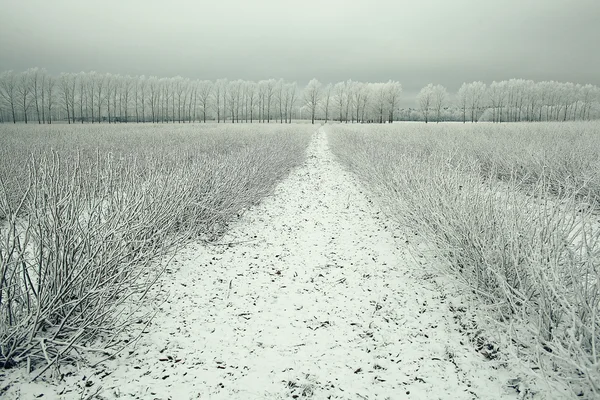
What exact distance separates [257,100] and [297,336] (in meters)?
70.4

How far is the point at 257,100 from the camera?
68.4 meters

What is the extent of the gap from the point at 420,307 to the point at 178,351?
2546 mm

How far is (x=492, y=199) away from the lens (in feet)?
10.9

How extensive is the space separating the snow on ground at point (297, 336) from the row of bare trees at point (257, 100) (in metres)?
59.3

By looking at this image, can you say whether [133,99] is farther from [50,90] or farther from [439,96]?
[439,96]

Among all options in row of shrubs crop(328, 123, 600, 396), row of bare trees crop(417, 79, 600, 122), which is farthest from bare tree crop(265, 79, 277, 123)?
row of shrubs crop(328, 123, 600, 396)

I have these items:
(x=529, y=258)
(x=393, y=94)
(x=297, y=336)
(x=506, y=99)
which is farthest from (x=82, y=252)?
(x=506, y=99)

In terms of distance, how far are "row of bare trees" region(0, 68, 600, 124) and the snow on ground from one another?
59336mm

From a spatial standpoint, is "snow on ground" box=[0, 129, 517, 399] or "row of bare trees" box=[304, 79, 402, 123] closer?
"snow on ground" box=[0, 129, 517, 399]

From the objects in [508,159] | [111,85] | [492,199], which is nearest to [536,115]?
[508,159]

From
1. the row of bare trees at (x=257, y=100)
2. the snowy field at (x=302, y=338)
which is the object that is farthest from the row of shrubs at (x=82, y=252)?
the row of bare trees at (x=257, y=100)

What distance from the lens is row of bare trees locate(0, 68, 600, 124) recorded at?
53188 millimetres

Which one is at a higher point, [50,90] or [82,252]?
[50,90]

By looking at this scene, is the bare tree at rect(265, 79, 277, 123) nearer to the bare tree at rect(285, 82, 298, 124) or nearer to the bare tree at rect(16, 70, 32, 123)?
the bare tree at rect(285, 82, 298, 124)
